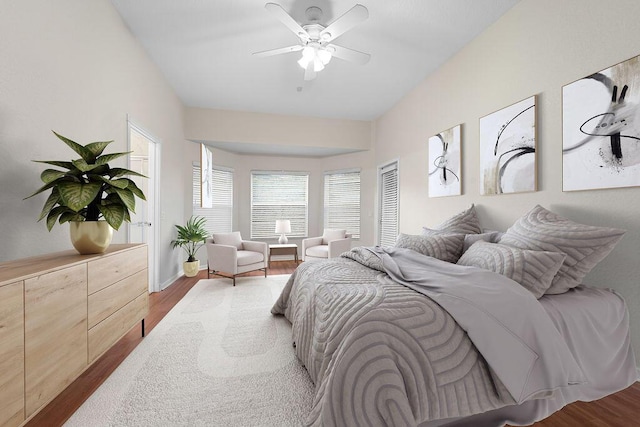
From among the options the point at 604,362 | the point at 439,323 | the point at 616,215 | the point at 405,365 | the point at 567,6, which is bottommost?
the point at 604,362

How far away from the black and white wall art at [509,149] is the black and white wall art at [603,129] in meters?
0.26

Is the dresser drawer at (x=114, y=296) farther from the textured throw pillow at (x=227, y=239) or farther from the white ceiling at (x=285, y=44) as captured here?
the white ceiling at (x=285, y=44)

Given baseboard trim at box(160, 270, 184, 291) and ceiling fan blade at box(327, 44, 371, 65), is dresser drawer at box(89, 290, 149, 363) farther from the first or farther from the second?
ceiling fan blade at box(327, 44, 371, 65)

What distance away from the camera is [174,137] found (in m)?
4.48

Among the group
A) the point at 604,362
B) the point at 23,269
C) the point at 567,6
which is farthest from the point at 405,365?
the point at 567,6

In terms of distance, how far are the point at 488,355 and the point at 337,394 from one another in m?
→ 0.72

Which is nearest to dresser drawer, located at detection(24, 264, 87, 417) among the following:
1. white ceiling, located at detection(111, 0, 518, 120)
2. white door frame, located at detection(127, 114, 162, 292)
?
white door frame, located at detection(127, 114, 162, 292)

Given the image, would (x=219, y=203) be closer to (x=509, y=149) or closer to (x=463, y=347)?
(x=509, y=149)

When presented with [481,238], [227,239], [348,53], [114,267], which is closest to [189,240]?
[227,239]

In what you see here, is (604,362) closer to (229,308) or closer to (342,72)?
(229,308)

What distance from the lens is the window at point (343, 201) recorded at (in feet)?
20.3

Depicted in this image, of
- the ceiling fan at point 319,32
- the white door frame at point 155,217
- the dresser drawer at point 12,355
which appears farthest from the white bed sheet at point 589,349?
the white door frame at point 155,217

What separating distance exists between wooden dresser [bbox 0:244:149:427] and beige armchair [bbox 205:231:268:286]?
2.08 metres

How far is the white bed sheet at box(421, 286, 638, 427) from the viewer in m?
1.42
